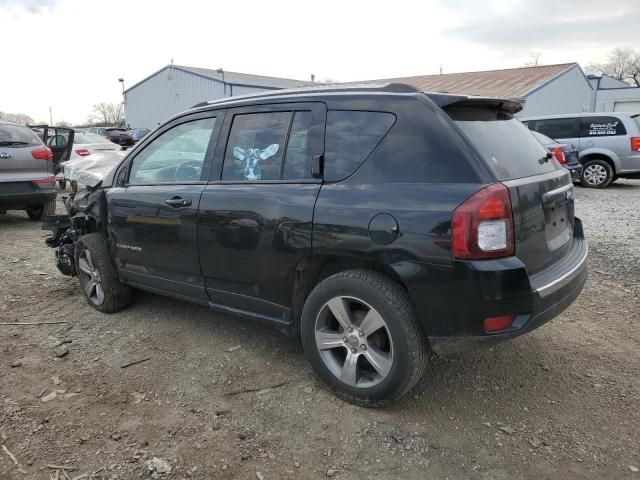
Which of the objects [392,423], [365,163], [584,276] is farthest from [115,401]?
[584,276]

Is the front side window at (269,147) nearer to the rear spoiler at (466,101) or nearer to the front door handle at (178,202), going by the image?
the front door handle at (178,202)

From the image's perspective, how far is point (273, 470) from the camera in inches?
99.3

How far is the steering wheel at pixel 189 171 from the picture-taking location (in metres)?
3.67

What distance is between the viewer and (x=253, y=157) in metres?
3.37

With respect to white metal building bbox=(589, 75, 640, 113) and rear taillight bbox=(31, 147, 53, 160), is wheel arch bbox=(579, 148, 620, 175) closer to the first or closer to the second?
rear taillight bbox=(31, 147, 53, 160)

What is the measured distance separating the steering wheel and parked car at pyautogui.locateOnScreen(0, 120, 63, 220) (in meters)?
5.38

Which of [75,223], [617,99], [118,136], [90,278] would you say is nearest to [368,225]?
[90,278]

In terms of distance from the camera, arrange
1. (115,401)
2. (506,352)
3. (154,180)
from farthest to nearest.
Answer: (154,180) < (506,352) < (115,401)

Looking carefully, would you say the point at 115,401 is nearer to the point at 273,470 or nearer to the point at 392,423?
the point at 273,470

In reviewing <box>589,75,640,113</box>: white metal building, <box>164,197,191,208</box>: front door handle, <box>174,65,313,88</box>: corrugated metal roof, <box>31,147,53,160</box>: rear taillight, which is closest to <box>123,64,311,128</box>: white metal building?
<box>174,65,313,88</box>: corrugated metal roof

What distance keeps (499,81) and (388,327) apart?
2819cm

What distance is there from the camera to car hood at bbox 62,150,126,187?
15.1ft

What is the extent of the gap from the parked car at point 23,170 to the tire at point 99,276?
4.10 meters

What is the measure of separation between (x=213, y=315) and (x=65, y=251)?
1.74m
